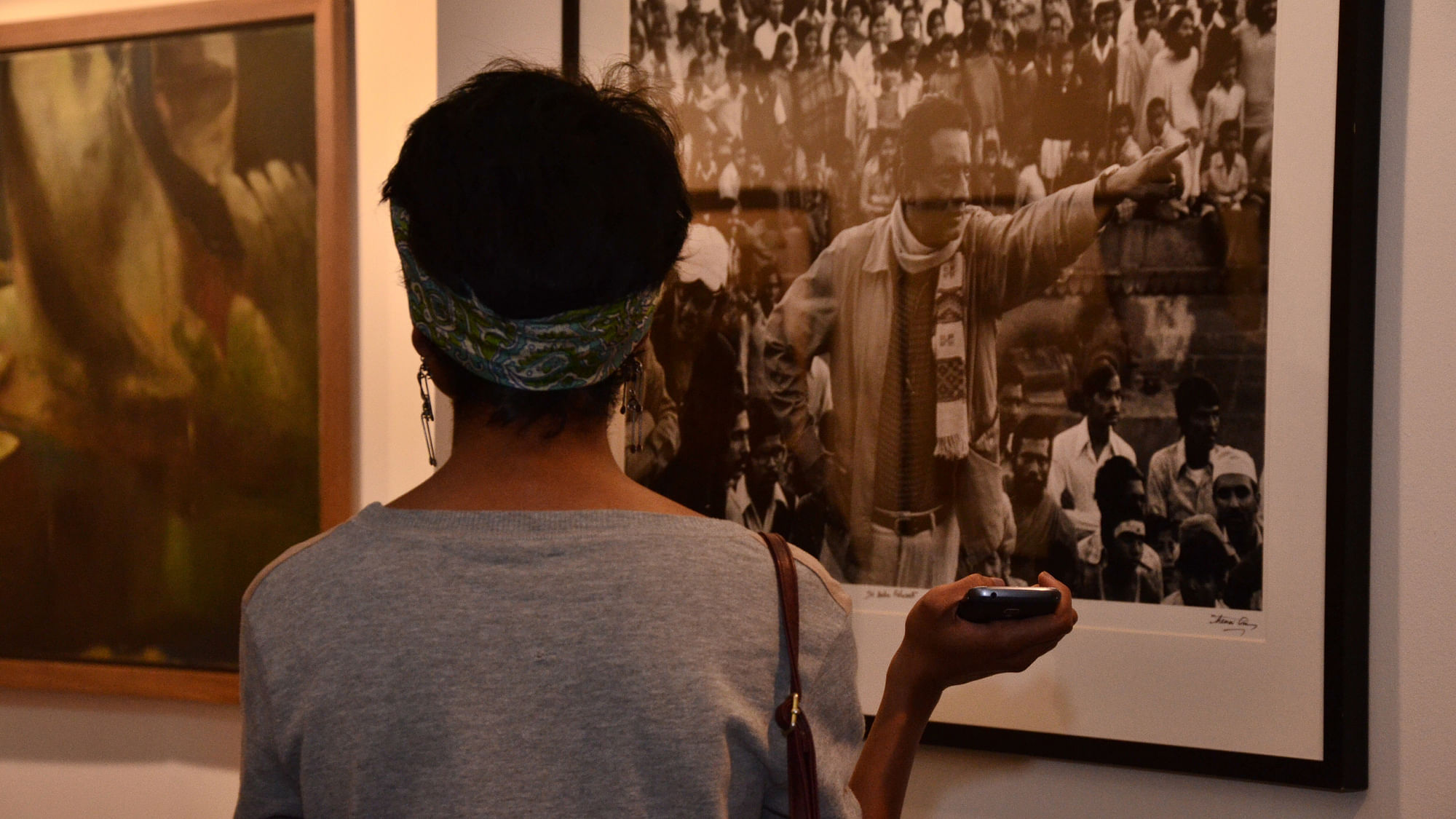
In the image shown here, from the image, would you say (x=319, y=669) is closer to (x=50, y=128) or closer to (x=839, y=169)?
(x=839, y=169)

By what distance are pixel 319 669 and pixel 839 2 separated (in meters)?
1.01

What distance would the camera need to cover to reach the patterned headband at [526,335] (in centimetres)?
67

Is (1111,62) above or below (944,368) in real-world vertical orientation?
above

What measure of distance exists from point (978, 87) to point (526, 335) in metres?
0.78

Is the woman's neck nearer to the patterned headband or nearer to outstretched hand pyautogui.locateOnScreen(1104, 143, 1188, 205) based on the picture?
the patterned headband

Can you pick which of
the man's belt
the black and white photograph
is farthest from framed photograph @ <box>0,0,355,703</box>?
the man's belt

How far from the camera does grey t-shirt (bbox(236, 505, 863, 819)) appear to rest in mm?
640

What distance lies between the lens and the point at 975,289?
1.23m

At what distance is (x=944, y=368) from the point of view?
1239mm

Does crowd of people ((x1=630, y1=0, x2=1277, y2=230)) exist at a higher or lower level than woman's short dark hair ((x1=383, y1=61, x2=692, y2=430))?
higher

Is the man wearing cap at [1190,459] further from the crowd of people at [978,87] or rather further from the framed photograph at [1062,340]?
the crowd of people at [978,87]

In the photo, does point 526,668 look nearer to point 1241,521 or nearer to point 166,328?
point 1241,521

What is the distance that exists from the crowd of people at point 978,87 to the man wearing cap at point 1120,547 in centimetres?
31

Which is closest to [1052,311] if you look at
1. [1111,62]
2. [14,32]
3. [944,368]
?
[944,368]
